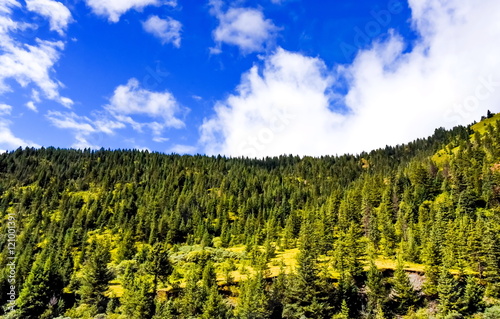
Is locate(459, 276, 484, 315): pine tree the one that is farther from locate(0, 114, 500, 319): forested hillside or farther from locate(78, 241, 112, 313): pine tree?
locate(78, 241, 112, 313): pine tree

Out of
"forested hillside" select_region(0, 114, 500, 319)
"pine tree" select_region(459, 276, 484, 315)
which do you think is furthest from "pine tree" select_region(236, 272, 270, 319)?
"pine tree" select_region(459, 276, 484, 315)

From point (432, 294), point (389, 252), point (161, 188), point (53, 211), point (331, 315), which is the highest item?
point (161, 188)

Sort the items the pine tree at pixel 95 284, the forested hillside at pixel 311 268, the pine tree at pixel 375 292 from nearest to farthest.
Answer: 1. the forested hillside at pixel 311 268
2. the pine tree at pixel 375 292
3. the pine tree at pixel 95 284

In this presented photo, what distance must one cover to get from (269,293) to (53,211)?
555ft

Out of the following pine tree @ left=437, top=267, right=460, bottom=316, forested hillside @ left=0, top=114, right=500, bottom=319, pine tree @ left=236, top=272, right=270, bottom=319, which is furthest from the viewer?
forested hillside @ left=0, top=114, right=500, bottom=319

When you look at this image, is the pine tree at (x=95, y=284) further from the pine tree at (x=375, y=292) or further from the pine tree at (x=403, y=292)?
the pine tree at (x=403, y=292)

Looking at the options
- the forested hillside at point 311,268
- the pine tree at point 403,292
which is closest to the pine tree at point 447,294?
the forested hillside at point 311,268

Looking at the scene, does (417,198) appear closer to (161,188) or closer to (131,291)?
(131,291)

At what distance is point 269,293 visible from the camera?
2286 inches

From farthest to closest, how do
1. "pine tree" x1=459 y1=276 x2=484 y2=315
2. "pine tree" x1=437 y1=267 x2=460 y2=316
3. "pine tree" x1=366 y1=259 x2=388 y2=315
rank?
"pine tree" x1=366 y1=259 x2=388 y2=315, "pine tree" x1=459 y1=276 x2=484 y2=315, "pine tree" x1=437 y1=267 x2=460 y2=316

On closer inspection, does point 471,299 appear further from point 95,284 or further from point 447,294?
point 95,284

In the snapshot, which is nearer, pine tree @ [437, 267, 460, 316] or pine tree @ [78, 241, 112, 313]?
pine tree @ [437, 267, 460, 316]

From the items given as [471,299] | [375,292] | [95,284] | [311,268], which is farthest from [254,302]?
[471,299]

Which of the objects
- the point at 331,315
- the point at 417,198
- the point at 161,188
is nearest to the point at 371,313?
the point at 331,315
